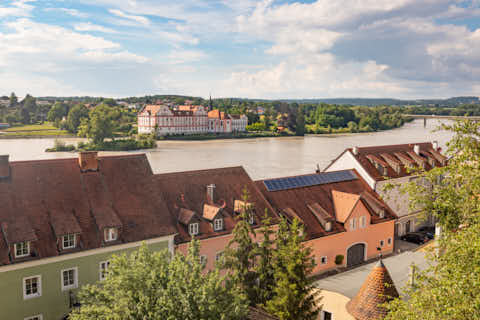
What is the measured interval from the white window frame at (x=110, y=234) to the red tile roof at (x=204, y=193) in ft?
9.36

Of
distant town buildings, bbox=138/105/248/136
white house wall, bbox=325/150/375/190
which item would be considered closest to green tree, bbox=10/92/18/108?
distant town buildings, bbox=138/105/248/136

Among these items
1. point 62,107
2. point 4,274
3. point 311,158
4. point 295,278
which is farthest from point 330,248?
point 62,107

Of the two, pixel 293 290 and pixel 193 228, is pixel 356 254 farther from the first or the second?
pixel 293 290

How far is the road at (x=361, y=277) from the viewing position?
16.6 meters

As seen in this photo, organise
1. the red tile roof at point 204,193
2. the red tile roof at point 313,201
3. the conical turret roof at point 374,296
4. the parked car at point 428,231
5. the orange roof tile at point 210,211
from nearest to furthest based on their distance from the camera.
A: the conical turret roof at point 374,296
the red tile roof at point 204,193
the orange roof tile at point 210,211
the red tile roof at point 313,201
the parked car at point 428,231

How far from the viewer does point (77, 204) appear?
16.7 m

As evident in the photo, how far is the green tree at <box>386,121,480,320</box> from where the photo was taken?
22.7 ft

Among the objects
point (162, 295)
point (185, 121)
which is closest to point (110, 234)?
point (162, 295)

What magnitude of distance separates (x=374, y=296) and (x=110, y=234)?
31.6 feet

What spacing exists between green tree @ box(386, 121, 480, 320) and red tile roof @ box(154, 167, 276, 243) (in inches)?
420

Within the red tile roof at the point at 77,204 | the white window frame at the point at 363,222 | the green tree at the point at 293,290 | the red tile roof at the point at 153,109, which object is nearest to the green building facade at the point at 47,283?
the red tile roof at the point at 77,204

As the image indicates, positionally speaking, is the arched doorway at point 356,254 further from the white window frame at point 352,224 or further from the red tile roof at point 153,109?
the red tile roof at point 153,109

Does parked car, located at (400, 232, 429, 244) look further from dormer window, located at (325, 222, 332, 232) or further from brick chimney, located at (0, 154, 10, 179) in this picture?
brick chimney, located at (0, 154, 10, 179)

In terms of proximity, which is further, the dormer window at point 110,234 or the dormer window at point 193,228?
the dormer window at point 193,228
